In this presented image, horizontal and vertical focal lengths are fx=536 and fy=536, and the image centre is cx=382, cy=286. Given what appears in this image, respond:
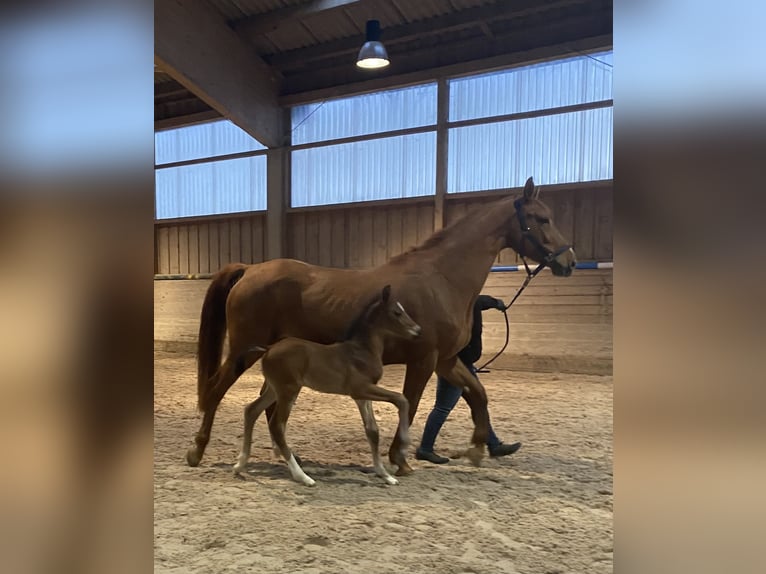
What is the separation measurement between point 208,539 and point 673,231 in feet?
6.00

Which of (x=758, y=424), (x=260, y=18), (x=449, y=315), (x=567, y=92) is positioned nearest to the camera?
(x=758, y=424)

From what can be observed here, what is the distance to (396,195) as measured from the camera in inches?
Result: 276

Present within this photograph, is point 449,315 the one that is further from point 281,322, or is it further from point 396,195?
point 396,195

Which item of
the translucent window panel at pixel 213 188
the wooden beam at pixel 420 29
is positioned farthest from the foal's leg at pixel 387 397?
the translucent window panel at pixel 213 188

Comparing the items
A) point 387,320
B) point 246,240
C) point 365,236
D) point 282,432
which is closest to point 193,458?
point 282,432

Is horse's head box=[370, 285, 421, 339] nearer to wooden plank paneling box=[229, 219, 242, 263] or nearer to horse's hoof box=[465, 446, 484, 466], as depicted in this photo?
horse's hoof box=[465, 446, 484, 466]

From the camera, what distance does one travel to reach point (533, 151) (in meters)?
6.26

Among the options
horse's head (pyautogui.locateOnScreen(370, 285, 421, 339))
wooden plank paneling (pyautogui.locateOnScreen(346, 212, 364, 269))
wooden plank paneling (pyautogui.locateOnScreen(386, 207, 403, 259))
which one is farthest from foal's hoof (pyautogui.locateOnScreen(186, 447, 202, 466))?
wooden plank paneling (pyautogui.locateOnScreen(346, 212, 364, 269))

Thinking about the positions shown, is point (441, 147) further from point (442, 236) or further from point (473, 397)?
point (473, 397)

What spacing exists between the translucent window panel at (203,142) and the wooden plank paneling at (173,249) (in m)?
1.13

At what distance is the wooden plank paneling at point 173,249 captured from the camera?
8633 millimetres

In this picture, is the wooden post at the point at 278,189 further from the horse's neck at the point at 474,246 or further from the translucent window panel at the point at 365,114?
the horse's neck at the point at 474,246

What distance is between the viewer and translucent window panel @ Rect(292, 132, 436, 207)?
6.81 metres

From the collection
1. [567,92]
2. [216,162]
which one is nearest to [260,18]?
[216,162]
